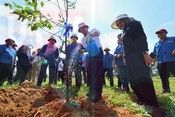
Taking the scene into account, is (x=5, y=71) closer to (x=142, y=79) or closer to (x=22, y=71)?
(x=22, y=71)

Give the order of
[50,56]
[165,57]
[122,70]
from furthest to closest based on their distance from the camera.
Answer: [50,56] → [122,70] → [165,57]

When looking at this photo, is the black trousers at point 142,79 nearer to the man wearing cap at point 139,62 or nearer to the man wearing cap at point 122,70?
the man wearing cap at point 139,62

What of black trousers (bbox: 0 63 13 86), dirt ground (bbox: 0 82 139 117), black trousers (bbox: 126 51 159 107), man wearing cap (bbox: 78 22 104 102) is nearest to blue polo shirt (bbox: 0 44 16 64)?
black trousers (bbox: 0 63 13 86)

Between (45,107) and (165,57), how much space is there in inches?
173

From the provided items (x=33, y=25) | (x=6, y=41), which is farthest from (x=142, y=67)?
(x=6, y=41)

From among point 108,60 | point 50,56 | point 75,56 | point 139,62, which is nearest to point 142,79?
point 139,62

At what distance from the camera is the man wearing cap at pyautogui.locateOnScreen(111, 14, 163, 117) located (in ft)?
17.9

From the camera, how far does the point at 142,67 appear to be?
18.0ft

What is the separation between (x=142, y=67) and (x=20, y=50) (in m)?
5.73

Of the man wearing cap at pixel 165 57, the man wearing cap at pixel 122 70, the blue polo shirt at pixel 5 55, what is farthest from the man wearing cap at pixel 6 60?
A: the man wearing cap at pixel 165 57

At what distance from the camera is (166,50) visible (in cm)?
830

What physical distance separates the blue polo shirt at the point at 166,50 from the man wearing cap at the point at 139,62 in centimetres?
288

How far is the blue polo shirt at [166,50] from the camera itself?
27.0ft

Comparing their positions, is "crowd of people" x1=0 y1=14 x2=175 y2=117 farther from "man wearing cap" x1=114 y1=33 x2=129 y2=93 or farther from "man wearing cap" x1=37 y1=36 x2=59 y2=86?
"man wearing cap" x1=37 y1=36 x2=59 y2=86
